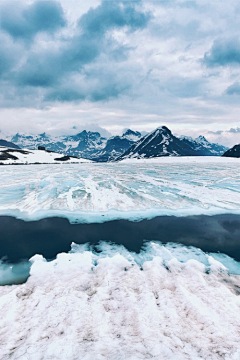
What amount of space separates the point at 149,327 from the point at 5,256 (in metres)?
6.22

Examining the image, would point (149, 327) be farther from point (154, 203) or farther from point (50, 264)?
point (154, 203)

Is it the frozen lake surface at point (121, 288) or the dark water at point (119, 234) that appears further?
the dark water at point (119, 234)

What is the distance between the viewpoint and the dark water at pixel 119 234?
8.40 metres

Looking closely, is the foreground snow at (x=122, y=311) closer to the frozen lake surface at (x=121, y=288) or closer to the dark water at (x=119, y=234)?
the frozen lake surface at (x=121, y=288)

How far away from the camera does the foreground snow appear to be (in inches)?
146

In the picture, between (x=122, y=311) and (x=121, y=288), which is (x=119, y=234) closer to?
(x=121, y=288)

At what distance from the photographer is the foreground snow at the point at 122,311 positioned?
3721mm

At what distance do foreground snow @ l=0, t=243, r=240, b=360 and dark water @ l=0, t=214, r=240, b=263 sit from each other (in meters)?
1.65

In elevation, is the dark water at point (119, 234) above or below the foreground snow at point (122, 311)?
below

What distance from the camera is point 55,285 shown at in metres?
5.85

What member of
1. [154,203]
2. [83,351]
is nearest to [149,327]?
[83,351]

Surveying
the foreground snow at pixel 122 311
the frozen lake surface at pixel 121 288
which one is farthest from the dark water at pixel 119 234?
the foreground snow at pixel 122 311

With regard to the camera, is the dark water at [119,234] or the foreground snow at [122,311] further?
the dark water at [119,234]

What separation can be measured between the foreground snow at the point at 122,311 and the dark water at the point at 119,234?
1.65 m
